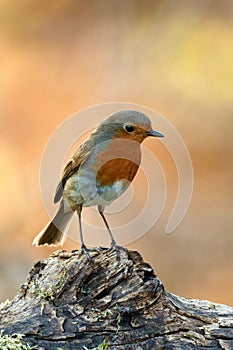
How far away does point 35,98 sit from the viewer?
5418mm

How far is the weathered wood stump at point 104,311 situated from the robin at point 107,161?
0.25m

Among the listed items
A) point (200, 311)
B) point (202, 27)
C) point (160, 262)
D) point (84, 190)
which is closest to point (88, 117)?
point (84, 190)

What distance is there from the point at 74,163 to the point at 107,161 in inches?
7.9

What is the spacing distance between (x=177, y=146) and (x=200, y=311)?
2800 millimetres

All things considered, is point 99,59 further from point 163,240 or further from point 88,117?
point 88,117

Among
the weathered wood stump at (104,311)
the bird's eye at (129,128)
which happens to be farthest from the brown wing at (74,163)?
the weathered wood stump at (104,311)

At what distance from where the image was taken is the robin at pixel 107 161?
101 inches

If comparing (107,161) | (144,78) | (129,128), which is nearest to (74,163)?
(107,161)

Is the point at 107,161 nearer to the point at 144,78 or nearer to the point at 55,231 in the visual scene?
the point at 55,231

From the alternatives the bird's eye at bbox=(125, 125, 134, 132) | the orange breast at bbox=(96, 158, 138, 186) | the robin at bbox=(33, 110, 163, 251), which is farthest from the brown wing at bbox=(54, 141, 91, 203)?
the bird's eye at bbox=(125, 125, 134, 132)

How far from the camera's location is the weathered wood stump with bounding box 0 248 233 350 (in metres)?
2.13

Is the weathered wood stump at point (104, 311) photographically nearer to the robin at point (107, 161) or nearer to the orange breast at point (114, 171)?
the robin at point (107, 161)

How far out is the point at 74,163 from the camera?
9.17 feet

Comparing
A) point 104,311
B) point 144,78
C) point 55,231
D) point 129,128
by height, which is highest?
point 144,78
